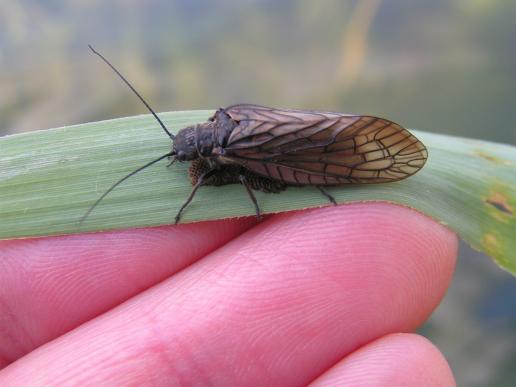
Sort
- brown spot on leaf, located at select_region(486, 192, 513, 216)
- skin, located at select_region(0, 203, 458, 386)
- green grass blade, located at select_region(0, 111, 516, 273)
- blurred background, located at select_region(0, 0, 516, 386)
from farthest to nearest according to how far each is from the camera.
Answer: blurred background, located at select_region(0, 0, 516, 386) → brown spot on leaf, located at select_region(486, 192, 513, 216) → green grass blade, located at select_region(0, 111, 516, 273) → skin, located at select_region(0, 203, 458, 386)

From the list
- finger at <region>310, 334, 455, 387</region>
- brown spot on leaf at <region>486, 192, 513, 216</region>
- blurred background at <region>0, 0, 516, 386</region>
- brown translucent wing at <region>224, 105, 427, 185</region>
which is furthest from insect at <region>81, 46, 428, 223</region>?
blurred background at <region>0, 0, 516, 386</region>

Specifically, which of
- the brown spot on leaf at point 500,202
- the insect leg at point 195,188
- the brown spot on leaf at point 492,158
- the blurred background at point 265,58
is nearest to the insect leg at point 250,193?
the insect leg at point 195,188

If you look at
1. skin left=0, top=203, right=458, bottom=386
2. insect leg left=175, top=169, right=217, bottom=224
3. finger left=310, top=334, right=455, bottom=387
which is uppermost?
insect leg left=175, top=169, right=217, bottom=224

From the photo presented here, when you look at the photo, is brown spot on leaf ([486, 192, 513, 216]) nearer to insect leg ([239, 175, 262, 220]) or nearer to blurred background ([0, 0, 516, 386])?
insect leg ([239, 175, 262, 220])

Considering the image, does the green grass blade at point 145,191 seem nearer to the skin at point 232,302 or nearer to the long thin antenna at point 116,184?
the long thin antenna at point 116,184

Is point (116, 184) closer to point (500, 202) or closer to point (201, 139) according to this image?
point (201, 139)

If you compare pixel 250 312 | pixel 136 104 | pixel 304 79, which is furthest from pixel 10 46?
pixel 250 312
